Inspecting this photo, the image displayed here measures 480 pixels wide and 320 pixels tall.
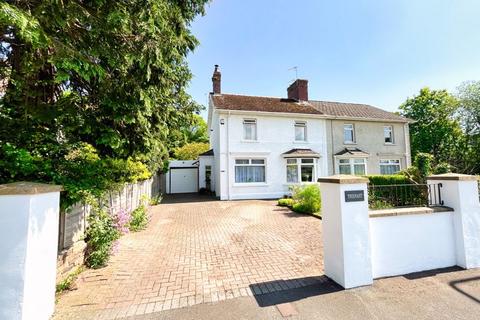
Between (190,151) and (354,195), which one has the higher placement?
(190,151)

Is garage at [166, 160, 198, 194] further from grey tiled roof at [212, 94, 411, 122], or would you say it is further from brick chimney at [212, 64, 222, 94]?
grey tiled roof at [212, 94, 411, 122]

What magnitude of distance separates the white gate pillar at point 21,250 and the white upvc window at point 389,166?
2082 cm

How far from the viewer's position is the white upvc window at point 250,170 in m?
15.5

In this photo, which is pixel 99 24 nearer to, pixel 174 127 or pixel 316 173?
pixel 174 127

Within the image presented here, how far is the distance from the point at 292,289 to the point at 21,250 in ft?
12.2

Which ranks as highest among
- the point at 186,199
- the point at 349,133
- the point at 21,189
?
the point at 349,133

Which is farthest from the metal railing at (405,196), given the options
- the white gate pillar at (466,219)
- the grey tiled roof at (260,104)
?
the grey tiled roof at (260,104)

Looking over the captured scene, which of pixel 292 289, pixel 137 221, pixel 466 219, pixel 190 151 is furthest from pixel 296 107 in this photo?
pixel 292 289

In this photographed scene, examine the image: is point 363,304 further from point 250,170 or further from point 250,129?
point 250,129

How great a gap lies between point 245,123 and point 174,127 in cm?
773

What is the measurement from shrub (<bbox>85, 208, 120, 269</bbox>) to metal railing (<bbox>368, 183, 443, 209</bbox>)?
246 inches

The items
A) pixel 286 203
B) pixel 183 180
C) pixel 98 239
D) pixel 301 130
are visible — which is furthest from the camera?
pixel 183 180

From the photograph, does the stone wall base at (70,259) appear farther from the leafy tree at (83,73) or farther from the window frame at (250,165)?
the window frame at (250,165)

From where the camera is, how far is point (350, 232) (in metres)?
3.66
